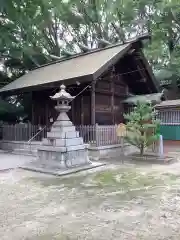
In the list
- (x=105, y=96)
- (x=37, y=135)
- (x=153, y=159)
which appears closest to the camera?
(x=153, y=159)

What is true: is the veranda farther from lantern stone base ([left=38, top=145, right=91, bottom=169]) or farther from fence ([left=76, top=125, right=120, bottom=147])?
lantern stone base ([left=38, top=145, right=91, bottom=169])

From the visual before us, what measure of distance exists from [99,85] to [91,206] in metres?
8.56

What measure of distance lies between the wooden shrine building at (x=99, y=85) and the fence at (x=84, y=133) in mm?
764

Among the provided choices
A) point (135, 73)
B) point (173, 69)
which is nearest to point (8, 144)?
Result: point (135, 73)

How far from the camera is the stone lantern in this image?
8.09m

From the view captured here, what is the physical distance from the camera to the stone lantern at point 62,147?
809cm

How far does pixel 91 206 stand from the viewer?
15.4 ft

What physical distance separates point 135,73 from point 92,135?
17.1 feet

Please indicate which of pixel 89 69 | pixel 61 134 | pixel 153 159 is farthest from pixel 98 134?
pixel 89 69

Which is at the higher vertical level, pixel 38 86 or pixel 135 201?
pixel 38 86

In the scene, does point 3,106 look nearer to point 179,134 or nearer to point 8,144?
point 8,144

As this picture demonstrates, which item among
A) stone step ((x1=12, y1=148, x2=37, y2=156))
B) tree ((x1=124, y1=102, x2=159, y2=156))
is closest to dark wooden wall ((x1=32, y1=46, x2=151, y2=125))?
A: tree ((x1=124, y1=102, x2=159, y2=156))

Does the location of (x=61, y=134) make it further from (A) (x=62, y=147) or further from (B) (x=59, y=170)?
(B) (x=59, y=170)

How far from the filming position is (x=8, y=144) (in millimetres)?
13289
